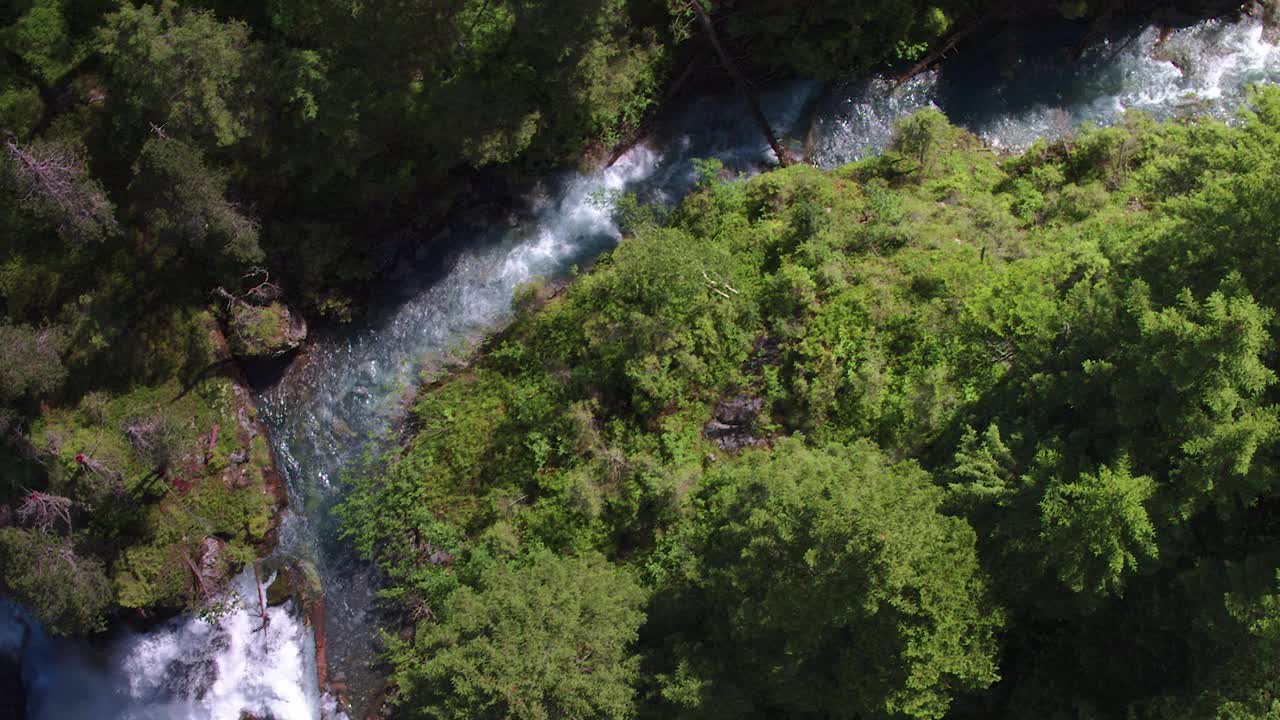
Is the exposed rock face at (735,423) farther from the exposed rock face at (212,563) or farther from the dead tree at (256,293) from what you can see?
the exposed rock face at (212,563)

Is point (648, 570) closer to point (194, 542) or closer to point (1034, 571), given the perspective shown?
point (1034, 571)

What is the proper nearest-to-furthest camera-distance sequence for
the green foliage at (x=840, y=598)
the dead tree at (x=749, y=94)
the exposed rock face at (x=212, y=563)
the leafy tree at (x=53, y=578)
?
the green foliage at (x=840, y=598) → the leafy tree at (x=53, y=578) → the exposed rock face at (x=212, y=563) → the dead tree at (x=749, y=94)

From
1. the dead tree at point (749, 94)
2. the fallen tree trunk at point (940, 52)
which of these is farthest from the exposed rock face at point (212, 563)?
the fallen tree trunk at point (940, 52)

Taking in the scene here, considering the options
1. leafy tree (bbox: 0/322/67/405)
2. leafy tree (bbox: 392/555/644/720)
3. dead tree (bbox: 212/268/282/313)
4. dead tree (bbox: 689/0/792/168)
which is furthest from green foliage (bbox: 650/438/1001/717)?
leafy tree (bbox: 0/322/67/405)

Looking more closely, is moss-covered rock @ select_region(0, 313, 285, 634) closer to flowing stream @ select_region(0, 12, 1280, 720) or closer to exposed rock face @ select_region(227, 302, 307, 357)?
exposed rock face @ select_region(227, 302, 307, 357)

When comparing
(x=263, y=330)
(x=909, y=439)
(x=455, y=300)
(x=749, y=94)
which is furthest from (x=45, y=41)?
(x=909, y=439)

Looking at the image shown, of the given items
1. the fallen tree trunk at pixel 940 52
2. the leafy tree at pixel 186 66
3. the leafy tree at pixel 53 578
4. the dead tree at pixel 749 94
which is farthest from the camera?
the fallen tree trunk at pixel 940 52
